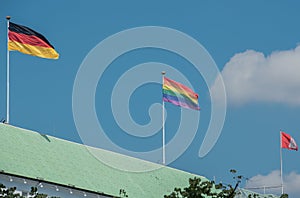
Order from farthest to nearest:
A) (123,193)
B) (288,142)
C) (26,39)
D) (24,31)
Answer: (288,142)
(123,193)
(24,31)
(26,39)

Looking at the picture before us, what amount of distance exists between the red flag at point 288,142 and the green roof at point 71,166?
47.7 ft

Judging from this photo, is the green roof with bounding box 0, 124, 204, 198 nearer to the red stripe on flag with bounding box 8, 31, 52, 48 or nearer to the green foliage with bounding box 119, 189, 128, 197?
the green foliage with bounding box 119, 189, 128, 197

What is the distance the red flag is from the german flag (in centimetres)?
3345

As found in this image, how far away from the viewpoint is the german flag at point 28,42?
74.4 meters

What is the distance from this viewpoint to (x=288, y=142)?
332ft

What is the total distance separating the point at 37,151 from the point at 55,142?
192 inches

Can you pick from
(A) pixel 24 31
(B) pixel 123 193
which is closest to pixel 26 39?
(A) pixel 24 31

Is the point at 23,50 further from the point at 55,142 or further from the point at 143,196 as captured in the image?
the point at 143,196

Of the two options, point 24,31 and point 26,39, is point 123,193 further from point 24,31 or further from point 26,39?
point 24,31

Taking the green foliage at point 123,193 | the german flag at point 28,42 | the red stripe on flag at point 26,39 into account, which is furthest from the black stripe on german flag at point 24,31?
the green foliage at point 123,193

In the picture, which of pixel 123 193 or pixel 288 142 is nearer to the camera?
pixel 123 193

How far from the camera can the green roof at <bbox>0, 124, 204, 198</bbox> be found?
72.2m

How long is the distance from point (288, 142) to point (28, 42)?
36.5m

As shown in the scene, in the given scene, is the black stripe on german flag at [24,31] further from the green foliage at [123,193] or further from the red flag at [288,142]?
the red flag at [288,142]
